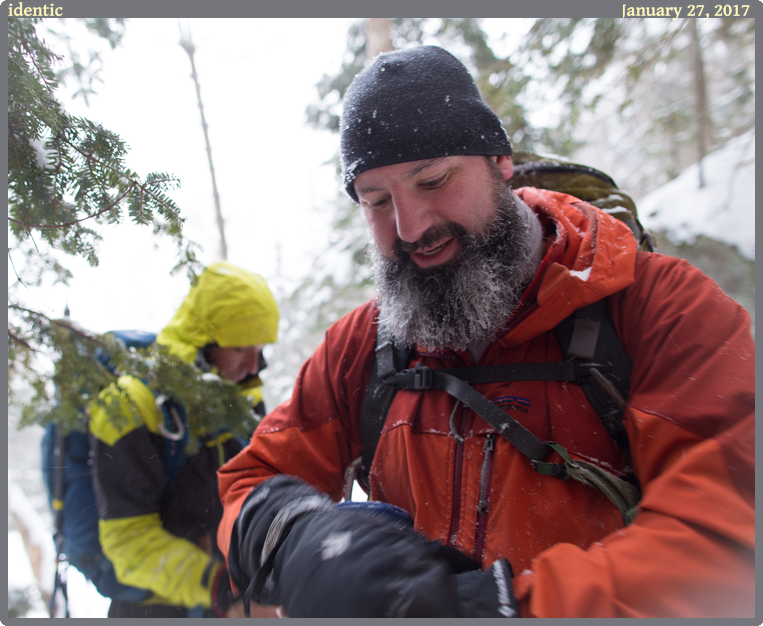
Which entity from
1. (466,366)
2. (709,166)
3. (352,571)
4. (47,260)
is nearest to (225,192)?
(47,260)

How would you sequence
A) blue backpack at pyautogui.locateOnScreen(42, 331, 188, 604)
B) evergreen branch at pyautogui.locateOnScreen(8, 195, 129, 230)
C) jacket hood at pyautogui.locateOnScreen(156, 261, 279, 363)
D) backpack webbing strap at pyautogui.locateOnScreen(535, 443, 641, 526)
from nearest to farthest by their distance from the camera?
1. backpack webbing strap at pyautogui.locateOnScreen(535, 443, 641, 526)
2. evergreen branch at pyautogui.locateOnScreen(8, 195, 129, 230)
3. blue backpack at pyautogui.locateOnScreen(42, 331, 188, 604)
4. jacket hood at pyautogui.locateOnScreen(156, 261, 279, 363)

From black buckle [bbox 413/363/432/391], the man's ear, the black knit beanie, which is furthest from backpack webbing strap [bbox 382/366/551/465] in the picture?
the man's ear

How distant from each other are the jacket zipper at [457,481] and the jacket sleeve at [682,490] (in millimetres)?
419

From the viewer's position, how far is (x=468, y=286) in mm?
1840

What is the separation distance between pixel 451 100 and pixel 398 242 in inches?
27.2

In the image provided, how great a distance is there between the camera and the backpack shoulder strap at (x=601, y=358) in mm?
1416

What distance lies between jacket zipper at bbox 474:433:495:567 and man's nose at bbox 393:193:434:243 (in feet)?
2.93

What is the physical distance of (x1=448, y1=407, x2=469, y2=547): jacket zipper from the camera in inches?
59.9

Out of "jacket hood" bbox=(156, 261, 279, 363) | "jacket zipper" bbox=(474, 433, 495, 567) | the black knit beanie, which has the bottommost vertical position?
"jacket zipper" bbox=(474, 433, 495, 567)

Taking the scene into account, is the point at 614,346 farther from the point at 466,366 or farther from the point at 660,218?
the point at 660,218

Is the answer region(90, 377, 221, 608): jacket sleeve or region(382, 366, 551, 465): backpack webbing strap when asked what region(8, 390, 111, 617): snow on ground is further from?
region(382, 366, 551, 465): backpack webbing strap

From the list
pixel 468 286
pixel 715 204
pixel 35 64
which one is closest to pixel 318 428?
pixel 468 286

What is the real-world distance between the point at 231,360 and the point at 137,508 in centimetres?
114

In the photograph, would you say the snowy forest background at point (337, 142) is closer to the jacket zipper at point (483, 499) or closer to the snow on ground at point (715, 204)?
the snow on ground at point (715, 204)
